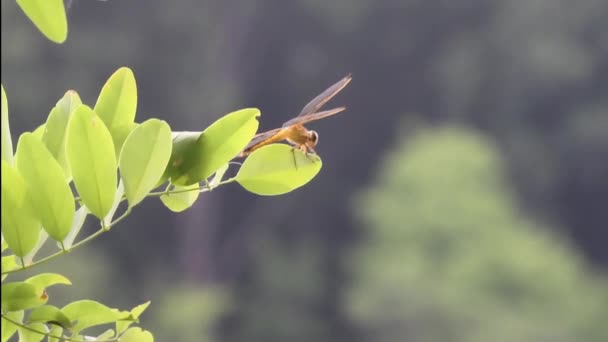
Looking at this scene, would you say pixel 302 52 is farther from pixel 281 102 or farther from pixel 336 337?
pixel 336 337

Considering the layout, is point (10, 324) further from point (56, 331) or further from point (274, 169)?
point (274, 169)

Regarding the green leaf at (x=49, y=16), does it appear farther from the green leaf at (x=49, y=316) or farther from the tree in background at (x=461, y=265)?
the tree in background at (x=461, y=265)

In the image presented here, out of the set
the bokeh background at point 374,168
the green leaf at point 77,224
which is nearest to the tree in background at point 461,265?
the bokeh background at point 374,168

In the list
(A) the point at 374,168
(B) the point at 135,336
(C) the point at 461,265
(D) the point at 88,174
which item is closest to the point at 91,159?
(D) the point at 88,174

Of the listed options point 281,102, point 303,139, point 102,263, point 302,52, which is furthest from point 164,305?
point 303,139

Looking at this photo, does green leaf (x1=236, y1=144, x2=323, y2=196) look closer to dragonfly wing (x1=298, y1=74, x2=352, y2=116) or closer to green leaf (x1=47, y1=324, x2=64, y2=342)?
dragonfly wing (x1=298, y1=74, x2=352, y2=116)
